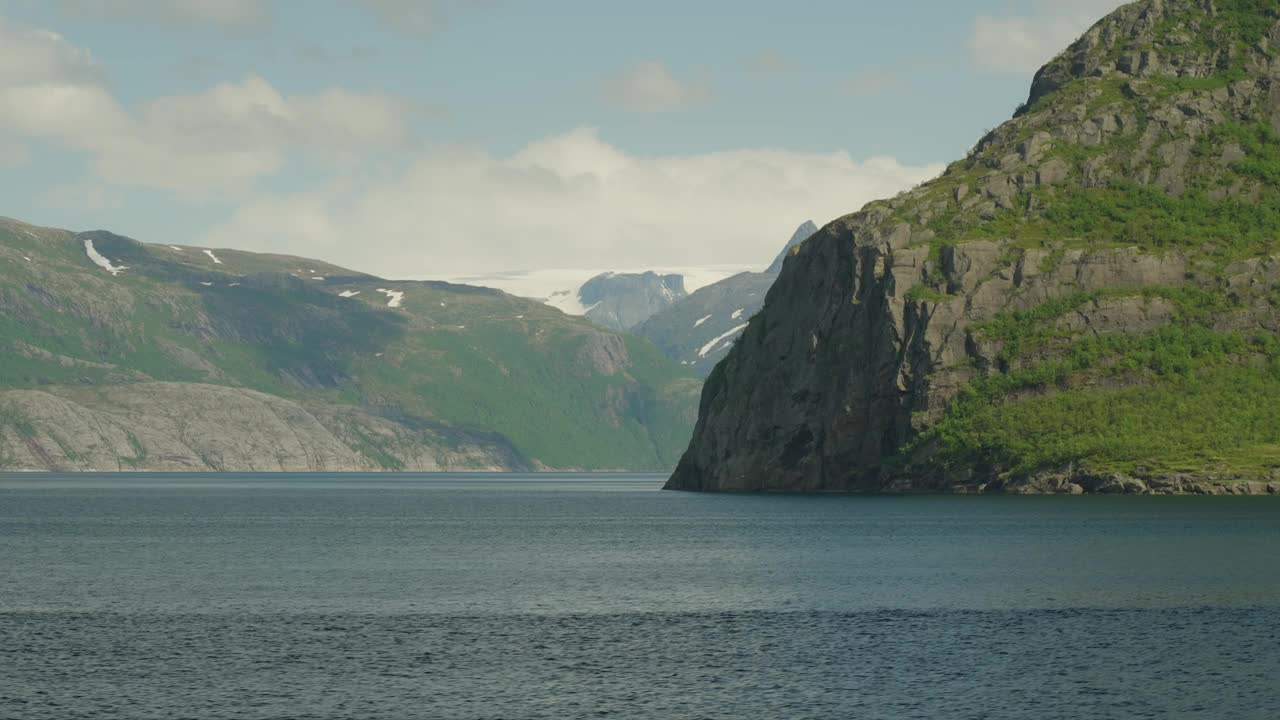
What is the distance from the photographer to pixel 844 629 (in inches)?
3196

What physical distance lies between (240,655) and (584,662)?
1550cm

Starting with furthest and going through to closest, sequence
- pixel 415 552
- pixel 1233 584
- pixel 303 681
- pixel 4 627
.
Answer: pixel 415 552
pixel 1233 584
pixel 4 627
pixel 303 681

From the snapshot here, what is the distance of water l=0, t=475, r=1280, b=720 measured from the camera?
60938mm

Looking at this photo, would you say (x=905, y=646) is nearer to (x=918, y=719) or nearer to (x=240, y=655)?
(x=918, y=719)

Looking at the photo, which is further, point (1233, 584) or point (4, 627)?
point (1233, 584)

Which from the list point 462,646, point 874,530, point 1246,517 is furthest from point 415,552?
point 1246,517

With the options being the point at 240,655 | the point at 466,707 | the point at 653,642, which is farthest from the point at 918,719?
the point at 240,655

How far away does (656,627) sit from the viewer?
8194 centimetres

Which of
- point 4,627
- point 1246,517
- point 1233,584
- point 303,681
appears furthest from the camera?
point 1246,517

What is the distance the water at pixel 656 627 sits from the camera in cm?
6094

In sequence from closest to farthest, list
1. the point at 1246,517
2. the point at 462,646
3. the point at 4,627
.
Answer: the point at 462,646
the point at 4,627
the point at 1246,517

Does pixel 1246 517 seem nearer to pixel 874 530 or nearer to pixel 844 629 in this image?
pixel 874 530

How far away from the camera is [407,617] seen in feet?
281

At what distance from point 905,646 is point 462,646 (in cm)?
2072
